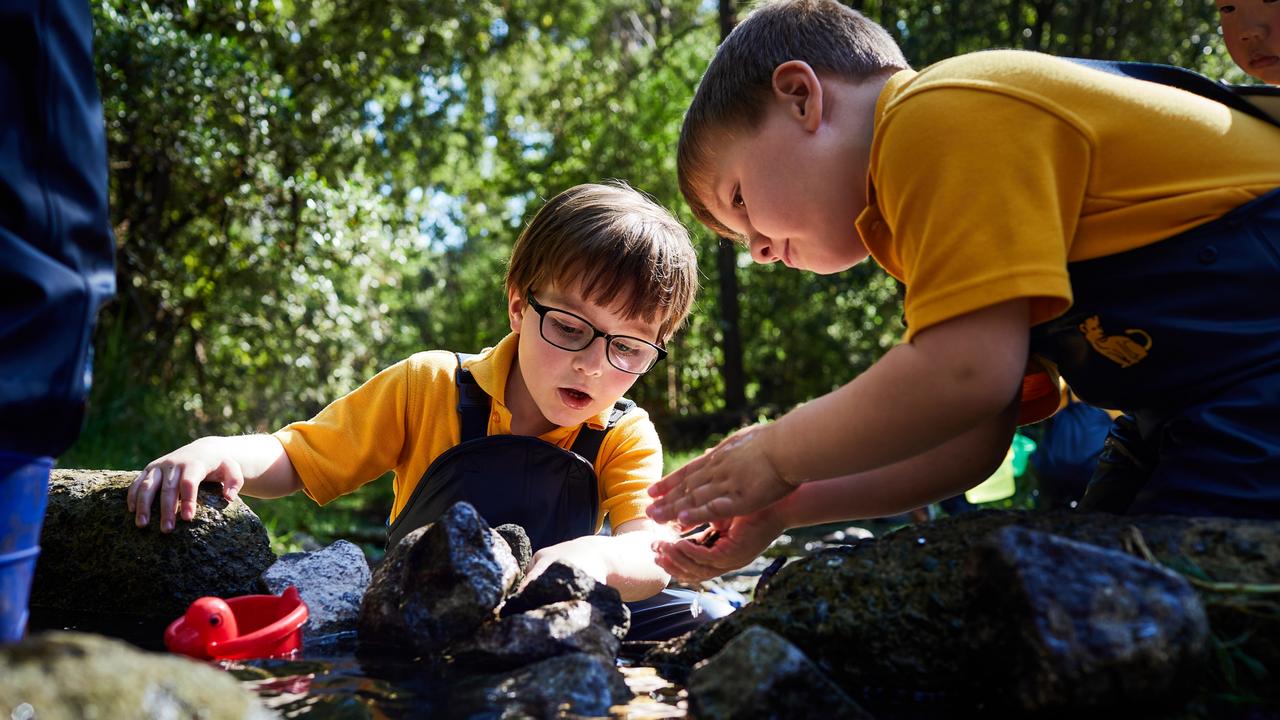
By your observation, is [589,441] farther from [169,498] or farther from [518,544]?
[169,498]

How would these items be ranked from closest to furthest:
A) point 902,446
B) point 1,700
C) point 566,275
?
point 1,700
point 902,446
point 566,275

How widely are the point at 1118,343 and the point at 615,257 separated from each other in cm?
154

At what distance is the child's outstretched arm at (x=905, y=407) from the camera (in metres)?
1.77

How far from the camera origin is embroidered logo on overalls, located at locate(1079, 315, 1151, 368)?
6.84ft

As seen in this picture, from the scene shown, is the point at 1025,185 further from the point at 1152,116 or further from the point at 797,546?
the point at 797,546

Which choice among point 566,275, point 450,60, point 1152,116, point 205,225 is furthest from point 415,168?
point 1152,116

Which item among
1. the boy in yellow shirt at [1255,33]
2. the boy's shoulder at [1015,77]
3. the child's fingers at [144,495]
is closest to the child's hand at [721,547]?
the boy's shoulder at [1015,77]

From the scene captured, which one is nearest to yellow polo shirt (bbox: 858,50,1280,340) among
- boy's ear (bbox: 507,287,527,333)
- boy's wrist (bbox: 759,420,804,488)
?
boy's wrist (bbox: 759,420,804,488)

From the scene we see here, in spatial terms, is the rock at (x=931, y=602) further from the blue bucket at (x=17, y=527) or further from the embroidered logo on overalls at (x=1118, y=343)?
the blue bucket at (x=17, y=527)

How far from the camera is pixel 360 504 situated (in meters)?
9.52

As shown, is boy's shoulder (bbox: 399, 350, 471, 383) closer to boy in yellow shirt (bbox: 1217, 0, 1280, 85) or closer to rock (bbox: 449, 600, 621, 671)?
rock (bbox: 449, 600, 621, 671)

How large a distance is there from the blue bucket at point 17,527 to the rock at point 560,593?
3.10 feet

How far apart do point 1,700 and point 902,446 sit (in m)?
1.49

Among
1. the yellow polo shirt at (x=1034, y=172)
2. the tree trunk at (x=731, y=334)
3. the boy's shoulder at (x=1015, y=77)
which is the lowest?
the tree trunk at (x=731, y=334)
